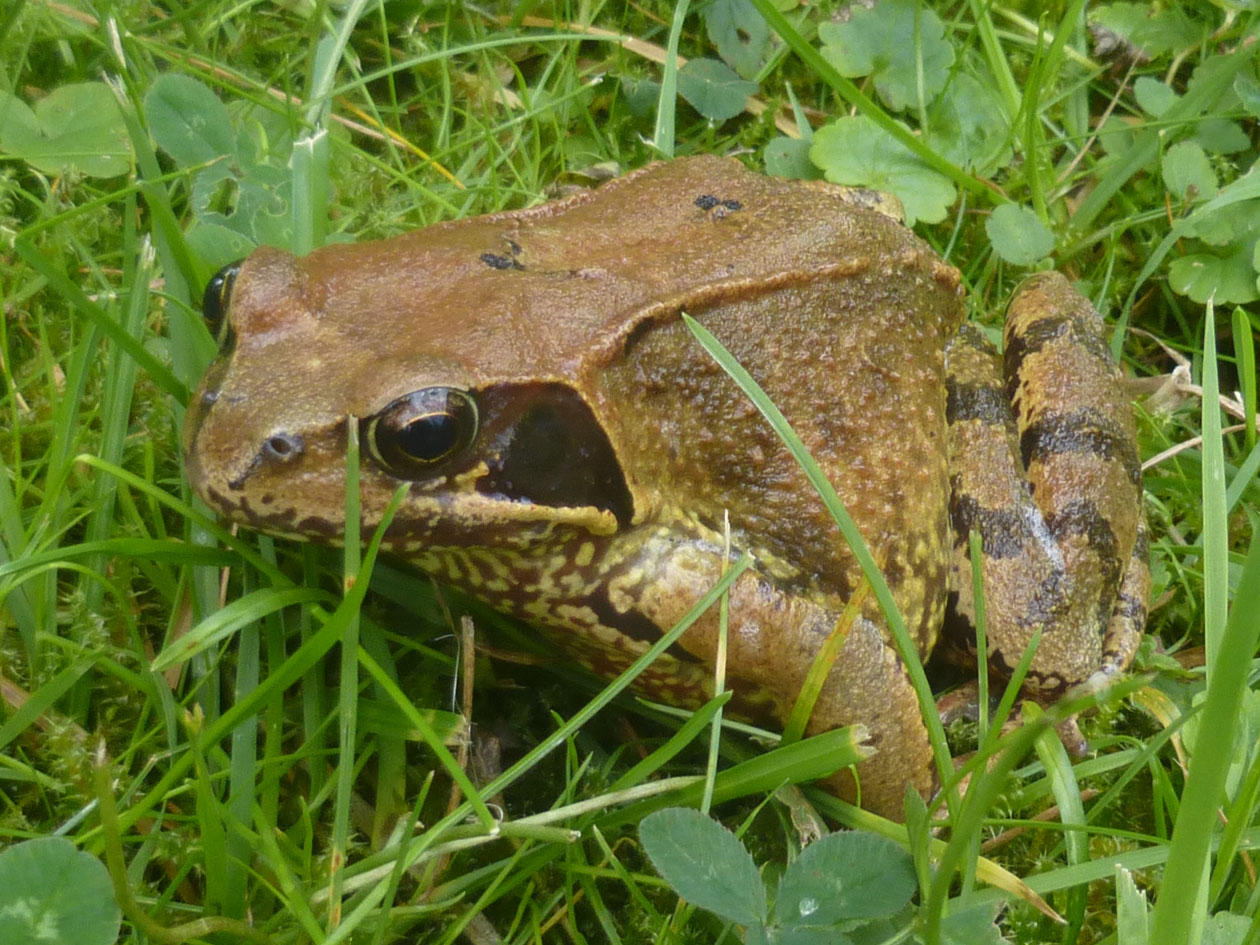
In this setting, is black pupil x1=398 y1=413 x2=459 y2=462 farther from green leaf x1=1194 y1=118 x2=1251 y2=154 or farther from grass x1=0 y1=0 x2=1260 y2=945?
green leaf x1=1194 y1=118 x2=1251 y2=154

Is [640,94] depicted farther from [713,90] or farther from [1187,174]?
[1187,174]

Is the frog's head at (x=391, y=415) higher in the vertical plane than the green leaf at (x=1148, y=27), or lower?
lower

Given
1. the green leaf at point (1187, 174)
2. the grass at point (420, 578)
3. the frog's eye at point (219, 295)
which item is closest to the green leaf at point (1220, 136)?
the grass at point (420, 578)

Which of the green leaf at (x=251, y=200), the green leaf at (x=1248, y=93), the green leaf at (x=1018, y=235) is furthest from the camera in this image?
the green leaf at (x=1248, y=93)

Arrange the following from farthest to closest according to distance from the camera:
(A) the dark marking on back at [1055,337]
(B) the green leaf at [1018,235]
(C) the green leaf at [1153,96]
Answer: (C) the green leaf at [1153,96], (B) the green leaf at [1018,235], (A) the dark marking on back at [1055,337]

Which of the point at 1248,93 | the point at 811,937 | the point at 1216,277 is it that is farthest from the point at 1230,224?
the point at 811,937

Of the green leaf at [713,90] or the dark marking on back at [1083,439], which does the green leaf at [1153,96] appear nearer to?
the green leaf at [713,90]
